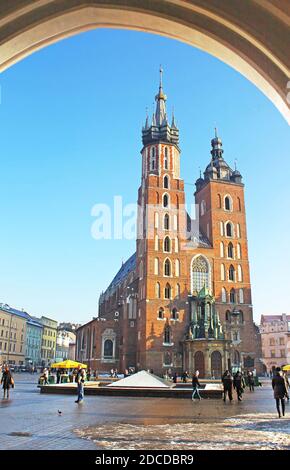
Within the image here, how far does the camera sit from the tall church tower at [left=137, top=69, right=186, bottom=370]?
4903cm

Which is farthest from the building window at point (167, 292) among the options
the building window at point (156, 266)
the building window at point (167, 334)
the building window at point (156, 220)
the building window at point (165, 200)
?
the building window at point (165, 200)

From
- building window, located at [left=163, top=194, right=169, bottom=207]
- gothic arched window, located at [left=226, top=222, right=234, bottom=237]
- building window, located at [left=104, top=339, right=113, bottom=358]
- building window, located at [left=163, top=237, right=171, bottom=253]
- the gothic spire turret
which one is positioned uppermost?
the gothic spire turret

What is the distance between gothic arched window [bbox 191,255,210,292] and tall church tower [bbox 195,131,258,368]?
1069 millimetres

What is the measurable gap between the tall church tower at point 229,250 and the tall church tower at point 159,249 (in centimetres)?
466

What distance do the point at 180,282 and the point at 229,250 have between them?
28.9 feet

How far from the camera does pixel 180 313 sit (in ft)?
167

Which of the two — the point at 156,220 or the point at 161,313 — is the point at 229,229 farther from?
the point at 161,313

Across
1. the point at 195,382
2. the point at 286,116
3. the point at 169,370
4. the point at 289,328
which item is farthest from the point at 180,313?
the point at 286,116

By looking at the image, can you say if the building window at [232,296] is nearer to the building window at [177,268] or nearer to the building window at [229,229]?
the building window at [229,229]

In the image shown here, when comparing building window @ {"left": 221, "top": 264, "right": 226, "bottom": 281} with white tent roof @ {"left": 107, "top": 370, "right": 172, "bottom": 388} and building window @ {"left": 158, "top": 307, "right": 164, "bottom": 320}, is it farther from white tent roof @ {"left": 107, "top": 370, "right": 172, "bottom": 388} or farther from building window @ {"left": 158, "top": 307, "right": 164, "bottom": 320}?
white tent roof @ {"left": 107, "top": 370, "right": 172, "bottom": 388}

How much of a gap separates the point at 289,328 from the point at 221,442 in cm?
8040

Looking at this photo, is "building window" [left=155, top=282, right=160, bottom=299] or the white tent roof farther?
"building window" [left=155, top=282, right=160, bottom=299]

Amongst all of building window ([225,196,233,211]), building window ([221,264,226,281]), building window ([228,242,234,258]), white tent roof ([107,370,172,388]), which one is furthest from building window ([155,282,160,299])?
white tent roof ([107,370,172,388])
